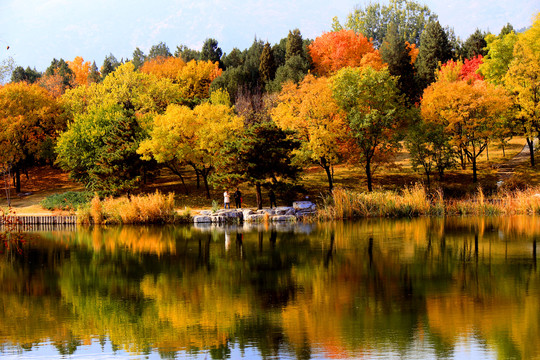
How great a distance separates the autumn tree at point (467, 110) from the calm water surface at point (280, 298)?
65.9 ft

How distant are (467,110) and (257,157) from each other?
17906 millimetres

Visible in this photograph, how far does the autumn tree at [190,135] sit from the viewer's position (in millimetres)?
40719

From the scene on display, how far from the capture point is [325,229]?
90.3 feet

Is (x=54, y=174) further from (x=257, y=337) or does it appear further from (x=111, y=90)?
(x=257, y=337)

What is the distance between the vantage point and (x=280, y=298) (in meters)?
13.1

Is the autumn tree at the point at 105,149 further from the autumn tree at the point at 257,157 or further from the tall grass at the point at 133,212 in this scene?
the autumn tree at the point at 257,157

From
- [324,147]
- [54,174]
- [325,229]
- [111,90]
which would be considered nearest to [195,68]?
[111,90]

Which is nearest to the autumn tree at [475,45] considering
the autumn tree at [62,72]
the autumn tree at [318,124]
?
the autumn tree at [318,124]

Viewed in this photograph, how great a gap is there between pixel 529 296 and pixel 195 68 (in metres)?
65.1

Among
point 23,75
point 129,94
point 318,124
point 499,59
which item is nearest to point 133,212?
point 318,124

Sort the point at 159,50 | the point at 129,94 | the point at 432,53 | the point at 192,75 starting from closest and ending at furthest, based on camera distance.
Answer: the point at 129,94, the point at 432,53, the point at 192,75, the point at 159,50

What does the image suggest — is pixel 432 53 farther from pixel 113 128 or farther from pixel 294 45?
pixel 113 128

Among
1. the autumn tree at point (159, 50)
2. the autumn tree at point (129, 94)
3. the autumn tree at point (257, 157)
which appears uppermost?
the autumn tree at point (159, 50)

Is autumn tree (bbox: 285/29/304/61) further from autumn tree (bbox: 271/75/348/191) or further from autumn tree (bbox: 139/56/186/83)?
autumn tree (bbox: 271/75/348/191)
